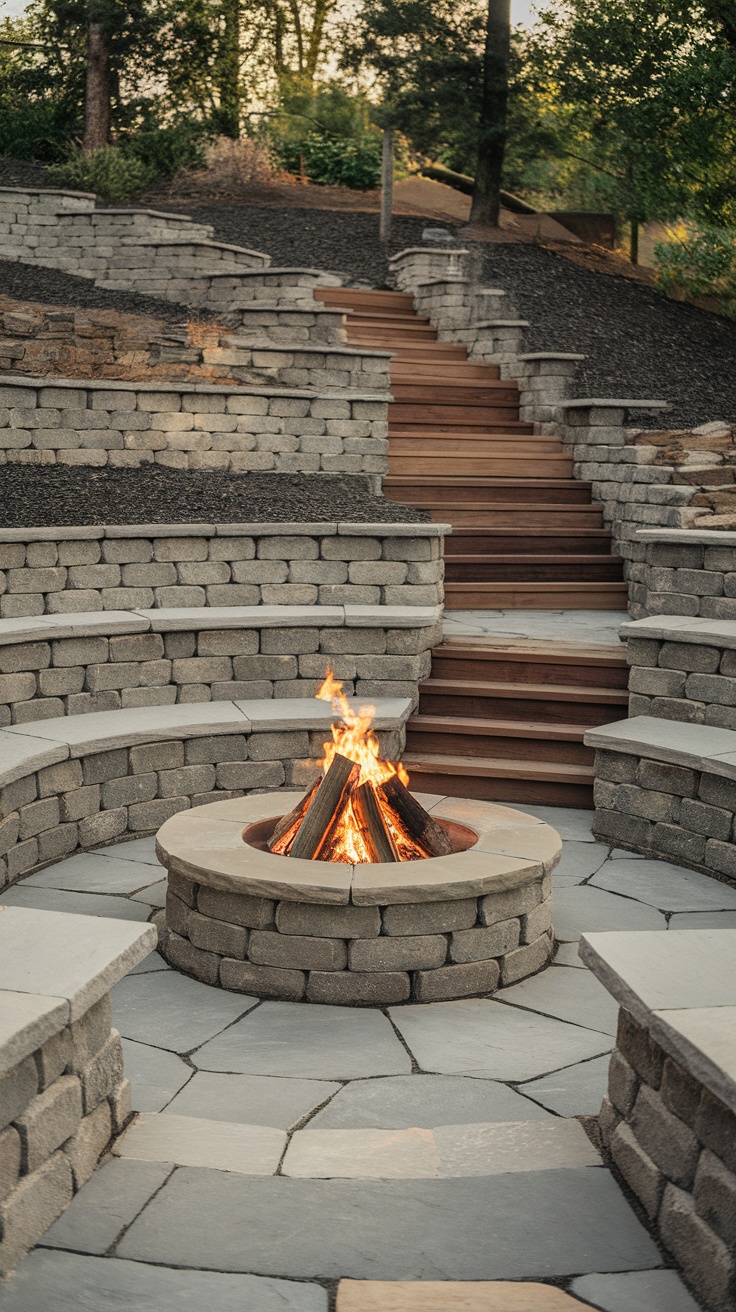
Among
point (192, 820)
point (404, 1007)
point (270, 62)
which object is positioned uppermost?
point (270, 62)

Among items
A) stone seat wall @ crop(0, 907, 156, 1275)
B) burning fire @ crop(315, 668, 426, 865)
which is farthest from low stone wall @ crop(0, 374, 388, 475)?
stone seat wall @ crop(0, 907, 156, 1275)

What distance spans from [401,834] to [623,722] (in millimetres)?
2003

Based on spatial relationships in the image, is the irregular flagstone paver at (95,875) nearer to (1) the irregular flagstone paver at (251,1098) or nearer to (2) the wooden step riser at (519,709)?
(1) the irregular flagstone paver at (251,1098)

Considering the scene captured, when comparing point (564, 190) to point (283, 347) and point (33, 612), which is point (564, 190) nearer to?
point (283, 347)

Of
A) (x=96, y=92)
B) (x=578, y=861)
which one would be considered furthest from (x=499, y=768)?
(x=96, y=92)

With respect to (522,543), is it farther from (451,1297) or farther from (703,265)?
(451,1297)

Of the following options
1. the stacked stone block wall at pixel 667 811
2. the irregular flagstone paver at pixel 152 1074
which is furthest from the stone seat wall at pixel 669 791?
the irregular flagstone paver at pixel 152 1074

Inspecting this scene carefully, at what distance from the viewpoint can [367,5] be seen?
45.6 feet

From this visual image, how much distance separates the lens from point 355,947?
388cm

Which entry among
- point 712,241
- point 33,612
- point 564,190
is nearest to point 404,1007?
point 33,612

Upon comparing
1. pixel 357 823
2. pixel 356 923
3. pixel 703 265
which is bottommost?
A: pixel 356 923

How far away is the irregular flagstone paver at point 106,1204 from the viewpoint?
2.37m

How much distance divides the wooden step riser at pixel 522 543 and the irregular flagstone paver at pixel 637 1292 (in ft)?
22.8

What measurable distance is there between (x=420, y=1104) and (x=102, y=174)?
14641 millimetres
